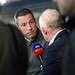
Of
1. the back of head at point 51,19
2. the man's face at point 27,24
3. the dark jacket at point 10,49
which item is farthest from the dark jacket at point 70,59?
the man's face at point 27,24

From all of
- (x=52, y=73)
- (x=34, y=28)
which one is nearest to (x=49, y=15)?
(x=34, y=28)

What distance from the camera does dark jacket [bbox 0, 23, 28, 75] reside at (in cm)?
174

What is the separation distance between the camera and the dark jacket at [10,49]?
1741 mm

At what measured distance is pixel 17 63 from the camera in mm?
1881

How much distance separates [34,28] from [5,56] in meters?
3.62

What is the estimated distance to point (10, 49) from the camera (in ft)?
5.82

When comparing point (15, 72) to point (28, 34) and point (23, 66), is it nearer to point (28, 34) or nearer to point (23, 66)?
point (23, 66)

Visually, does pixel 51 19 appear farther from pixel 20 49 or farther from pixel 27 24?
pixel 20 49

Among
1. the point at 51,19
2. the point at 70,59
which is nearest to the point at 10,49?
the point at 70,59

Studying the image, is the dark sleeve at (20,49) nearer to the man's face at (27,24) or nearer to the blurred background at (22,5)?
the man's face at (27,24)

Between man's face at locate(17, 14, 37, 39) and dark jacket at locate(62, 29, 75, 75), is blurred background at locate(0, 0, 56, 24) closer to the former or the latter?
man's face at locate(17, 14, 37, 39)

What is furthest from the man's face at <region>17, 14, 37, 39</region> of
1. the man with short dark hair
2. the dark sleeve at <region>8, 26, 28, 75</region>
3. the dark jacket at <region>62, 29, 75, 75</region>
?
the dark jacket at <region>62, 29, 75, 75</region>

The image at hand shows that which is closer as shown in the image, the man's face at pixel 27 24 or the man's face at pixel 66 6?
the man's face at pixel 66 6

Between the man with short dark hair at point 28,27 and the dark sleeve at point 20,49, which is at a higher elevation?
the dark sleeve at point 20,49
